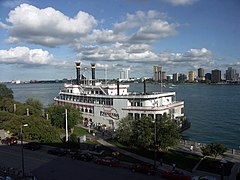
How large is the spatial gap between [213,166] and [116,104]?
24833mm

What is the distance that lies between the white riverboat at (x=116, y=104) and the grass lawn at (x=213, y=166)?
39.5 feet

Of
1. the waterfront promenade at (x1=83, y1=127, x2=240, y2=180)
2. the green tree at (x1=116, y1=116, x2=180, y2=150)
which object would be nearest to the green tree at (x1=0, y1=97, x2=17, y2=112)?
the waterfront promenade at (x1=83, y1=127, x2=240, y2=180)

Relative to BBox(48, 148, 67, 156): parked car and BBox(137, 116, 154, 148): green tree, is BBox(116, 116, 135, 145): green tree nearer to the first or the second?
BBox(137, 116, 154, 148): green tree

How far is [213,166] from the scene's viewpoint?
1107 inches

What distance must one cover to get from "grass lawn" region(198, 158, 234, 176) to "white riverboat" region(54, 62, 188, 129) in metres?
12.0

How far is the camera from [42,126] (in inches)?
1518

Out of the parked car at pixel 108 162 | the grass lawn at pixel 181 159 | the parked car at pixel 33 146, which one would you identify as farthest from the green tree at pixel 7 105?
the grass lawn at pixel 181 159

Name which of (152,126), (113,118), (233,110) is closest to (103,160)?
(152,126)

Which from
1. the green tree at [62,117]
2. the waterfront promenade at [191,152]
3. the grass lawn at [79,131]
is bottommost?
the grass lawn at [79,131]

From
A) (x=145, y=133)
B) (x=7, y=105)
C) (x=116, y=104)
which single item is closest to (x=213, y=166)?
(x=145, y=133)

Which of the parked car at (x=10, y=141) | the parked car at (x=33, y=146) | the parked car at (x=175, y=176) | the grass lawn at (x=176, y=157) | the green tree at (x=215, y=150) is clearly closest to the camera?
the parked car at (x=175, y=176)

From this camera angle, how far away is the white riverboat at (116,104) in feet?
151

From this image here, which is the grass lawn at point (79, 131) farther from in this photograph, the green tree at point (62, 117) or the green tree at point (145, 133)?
the green tree at point (145, 133)

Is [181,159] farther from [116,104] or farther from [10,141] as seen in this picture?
[10,141]
